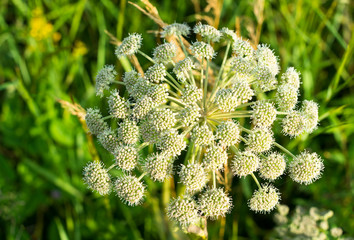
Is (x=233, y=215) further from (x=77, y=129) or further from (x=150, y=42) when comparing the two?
(x=150, y=42)

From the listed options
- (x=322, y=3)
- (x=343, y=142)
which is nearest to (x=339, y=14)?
(x=322, y=3)

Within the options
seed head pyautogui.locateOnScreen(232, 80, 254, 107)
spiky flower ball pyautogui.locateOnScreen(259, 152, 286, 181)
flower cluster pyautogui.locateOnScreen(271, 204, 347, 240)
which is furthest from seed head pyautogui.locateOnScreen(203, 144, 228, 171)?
flower cluster pyautogui.locateOnScreen(271, 204, 347, 240)

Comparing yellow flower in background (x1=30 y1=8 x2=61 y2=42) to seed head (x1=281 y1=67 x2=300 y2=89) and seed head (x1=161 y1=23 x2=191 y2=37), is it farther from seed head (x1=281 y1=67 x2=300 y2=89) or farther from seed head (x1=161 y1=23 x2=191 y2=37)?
seed head (x1=281 y1=67 x2=300 y2=89)

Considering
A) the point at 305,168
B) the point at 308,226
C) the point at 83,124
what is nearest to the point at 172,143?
the point at 305,168

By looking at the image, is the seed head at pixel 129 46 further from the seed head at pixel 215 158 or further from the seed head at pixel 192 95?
the seed head at pixel 215 158

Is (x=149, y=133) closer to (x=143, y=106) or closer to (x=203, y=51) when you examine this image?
(x=143, y=106)

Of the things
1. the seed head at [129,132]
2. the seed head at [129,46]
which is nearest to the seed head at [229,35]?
the seed head at [129,46]

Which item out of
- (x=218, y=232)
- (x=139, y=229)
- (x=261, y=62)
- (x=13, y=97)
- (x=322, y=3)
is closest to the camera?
(x=261, y=62)
